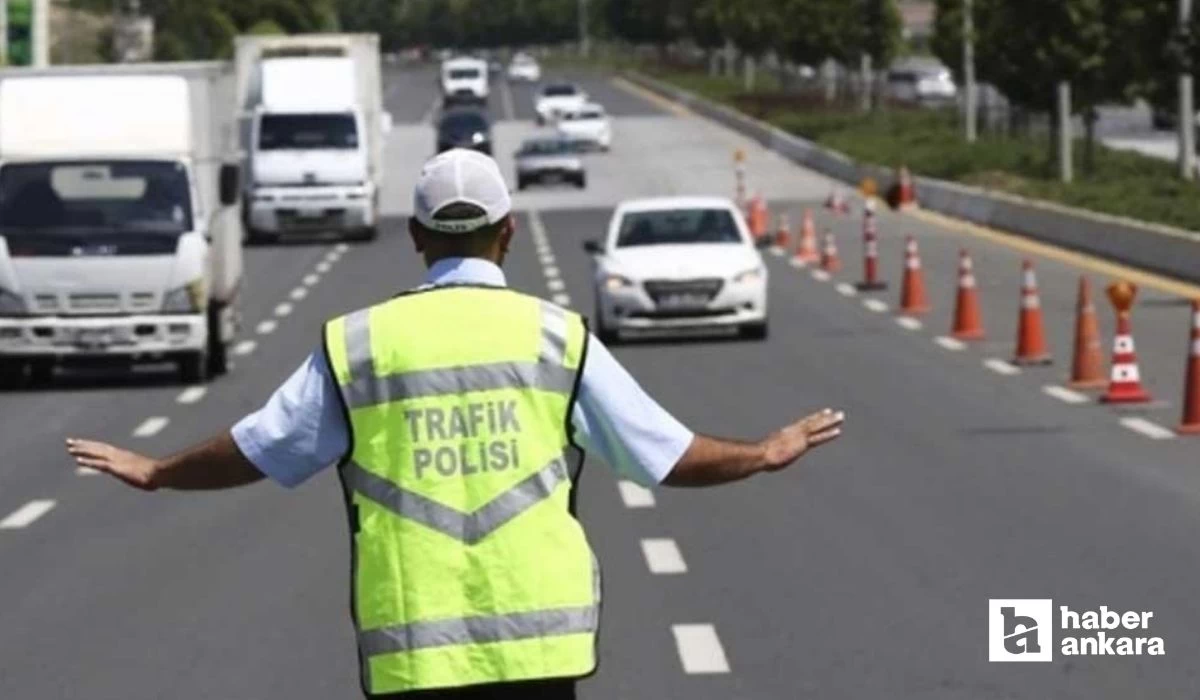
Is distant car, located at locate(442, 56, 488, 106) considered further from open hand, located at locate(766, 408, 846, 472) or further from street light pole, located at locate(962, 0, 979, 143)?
open hand, located at locate(766, 408, 846, 472)

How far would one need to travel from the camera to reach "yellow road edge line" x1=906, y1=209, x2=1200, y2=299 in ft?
123

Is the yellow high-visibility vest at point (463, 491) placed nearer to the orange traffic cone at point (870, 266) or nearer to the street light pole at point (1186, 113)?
the orange traffic cone at point (870, 266)

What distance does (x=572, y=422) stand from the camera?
19.9ft

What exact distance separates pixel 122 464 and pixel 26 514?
12.5 meters

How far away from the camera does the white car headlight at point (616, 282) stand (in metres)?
31.3

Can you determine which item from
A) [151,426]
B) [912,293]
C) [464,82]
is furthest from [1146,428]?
[464,82]

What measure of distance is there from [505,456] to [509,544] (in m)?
0.15

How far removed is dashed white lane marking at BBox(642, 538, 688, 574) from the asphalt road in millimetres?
36

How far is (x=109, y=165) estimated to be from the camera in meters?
28.8

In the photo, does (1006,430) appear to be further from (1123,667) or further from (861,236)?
(861,236)

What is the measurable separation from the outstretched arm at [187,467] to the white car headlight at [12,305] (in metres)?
21.7

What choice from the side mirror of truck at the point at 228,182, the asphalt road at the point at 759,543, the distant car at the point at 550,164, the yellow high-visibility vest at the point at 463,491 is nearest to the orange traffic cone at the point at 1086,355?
the asphalt road at the point at 759,543

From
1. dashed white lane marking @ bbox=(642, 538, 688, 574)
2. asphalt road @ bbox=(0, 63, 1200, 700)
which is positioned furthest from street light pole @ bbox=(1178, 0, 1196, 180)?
dashed white lane marking @ bbox=(642, 538, 688, 574)

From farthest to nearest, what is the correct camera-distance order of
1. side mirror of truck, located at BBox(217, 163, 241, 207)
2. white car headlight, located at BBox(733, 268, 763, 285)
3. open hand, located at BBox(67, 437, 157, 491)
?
white car headlight, located at BBox(733, 268, 763, 285), side mirror of truck, located at BBox(217, 163, 241, 207), open hand, located at BBox(67, 437, 157, 491)
